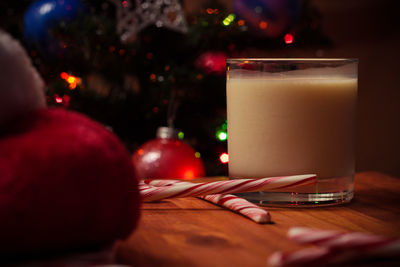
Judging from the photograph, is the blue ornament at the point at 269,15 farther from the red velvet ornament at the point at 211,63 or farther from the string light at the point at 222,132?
the string light at the point at 222,132

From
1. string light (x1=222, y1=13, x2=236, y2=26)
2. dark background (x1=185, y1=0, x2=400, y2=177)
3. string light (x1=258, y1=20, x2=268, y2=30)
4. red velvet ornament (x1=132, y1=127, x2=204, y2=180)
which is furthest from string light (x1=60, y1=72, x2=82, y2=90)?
dark background (x1=185, y1=0, x2=400, y2=177)

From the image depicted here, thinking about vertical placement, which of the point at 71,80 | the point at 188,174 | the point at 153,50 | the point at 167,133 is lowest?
the point at 188,174

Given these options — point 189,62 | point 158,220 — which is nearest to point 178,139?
point 189,62

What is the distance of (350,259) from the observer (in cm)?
43

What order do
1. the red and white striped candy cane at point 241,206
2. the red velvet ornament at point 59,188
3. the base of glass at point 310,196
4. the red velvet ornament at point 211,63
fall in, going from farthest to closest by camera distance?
1. the red velvet ornament at point 211,63
2. the base of glass at point 310,196
3. the red and white striped candy cane at point 241,206
4. the red velvet ornament at point 59,188

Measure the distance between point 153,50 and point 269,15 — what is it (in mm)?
389

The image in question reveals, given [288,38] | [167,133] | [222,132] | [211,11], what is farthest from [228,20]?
[167,133]

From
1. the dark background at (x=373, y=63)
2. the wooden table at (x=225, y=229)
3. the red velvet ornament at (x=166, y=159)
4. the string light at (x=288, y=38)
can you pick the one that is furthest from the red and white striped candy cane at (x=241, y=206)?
the dark background at (x=373, y=63)

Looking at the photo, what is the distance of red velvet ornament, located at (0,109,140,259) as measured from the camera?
0.39 meters

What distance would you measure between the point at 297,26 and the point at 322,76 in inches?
42.9

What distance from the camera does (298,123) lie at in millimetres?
695

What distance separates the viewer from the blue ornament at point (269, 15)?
5.36ft

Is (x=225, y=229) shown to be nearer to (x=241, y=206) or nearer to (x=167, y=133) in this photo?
(x=241, y=206)

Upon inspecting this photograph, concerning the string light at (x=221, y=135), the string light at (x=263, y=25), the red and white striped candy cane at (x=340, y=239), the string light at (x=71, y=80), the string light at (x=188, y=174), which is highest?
the string light at (x=263, y=25)
